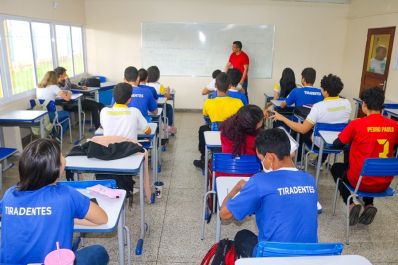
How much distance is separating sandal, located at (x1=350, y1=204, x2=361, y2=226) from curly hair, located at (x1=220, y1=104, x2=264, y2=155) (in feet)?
3.95

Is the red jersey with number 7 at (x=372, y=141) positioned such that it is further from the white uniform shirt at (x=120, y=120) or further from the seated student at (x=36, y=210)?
the seated student at (x=36, y=210)

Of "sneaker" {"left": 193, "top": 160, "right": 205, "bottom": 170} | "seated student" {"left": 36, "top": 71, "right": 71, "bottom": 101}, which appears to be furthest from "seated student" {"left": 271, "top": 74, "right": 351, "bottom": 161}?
"seated student" {"left": 36, "top": 71, "right": 71, "bottom": 101}

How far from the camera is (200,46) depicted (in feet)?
25.0

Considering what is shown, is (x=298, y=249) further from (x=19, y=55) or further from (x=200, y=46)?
(x=200, y=46)

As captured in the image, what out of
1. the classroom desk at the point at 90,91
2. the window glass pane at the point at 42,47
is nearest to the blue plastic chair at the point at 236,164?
the classroom desk at the point at 90,91

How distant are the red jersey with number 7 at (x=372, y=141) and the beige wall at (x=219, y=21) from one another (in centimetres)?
520

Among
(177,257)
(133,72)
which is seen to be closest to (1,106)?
(133,72)

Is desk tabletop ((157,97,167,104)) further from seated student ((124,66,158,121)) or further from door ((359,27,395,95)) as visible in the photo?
door ((359,27,395,95))

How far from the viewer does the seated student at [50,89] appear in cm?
505

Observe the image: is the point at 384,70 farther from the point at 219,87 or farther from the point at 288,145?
the point at 288,145

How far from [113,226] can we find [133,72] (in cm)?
260

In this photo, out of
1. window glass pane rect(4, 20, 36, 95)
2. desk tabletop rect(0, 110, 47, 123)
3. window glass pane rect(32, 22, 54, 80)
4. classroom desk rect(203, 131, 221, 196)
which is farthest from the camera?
window glass pane rect(32, 22, 54, 80)

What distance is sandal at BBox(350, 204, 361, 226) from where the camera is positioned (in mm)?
2951

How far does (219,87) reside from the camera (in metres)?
3.82
